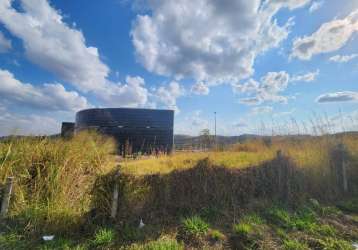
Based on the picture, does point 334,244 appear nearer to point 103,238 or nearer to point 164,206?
point 164,206

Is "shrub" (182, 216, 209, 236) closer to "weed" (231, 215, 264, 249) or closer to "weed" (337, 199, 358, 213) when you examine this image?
"weed" (231, 215, 264, 249)

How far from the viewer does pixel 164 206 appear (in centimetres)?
385

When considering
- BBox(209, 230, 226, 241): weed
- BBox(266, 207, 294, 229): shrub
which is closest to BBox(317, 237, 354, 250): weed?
BBox(266, 207, 294, 229): shrub

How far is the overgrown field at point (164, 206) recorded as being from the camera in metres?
3.03

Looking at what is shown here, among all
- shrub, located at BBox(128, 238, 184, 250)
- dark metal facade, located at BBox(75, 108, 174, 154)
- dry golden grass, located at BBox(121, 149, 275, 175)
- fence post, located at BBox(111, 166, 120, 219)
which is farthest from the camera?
dark metal facade, located at BBox(75, 108, 174, 154)

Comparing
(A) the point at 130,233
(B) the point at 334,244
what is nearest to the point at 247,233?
(B) the point at 334,244

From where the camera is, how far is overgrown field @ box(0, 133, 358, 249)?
9.93 feet

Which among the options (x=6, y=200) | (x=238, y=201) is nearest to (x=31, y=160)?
(x=6, y=200)

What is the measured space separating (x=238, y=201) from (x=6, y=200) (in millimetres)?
3869

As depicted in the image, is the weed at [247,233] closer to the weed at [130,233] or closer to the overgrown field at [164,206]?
the overgrown field at [164,206]

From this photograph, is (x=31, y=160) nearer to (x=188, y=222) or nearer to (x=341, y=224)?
(x=188, y=222)

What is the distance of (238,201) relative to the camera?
430cm

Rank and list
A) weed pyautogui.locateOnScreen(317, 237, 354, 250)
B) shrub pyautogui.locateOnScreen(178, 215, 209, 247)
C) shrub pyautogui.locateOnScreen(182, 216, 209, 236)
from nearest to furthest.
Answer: weed pyautogui.locateOnScreen(317, 237, 354, 250), shrub pyautogui.locateOnScreen(178, 215, 209, 247), shrub pyautogui.locateOnScreen(182, 216, 209, 236)

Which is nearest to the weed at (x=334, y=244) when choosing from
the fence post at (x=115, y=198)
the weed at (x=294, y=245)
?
the weed at (x=294, y=245)
